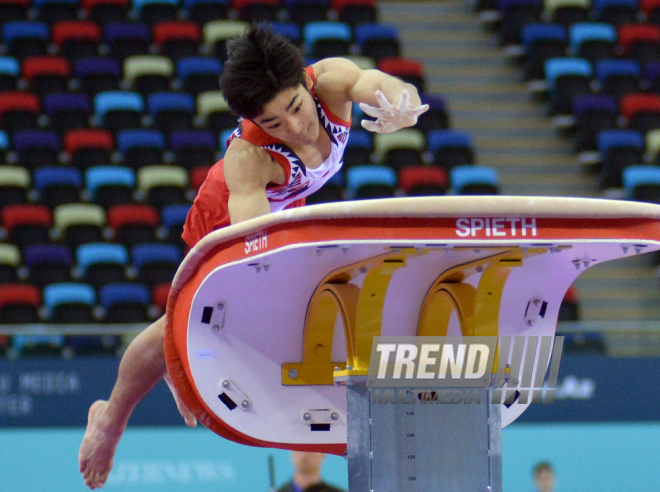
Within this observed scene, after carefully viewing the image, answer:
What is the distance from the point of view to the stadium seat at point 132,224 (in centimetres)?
754

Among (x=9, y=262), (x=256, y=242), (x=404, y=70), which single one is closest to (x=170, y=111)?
(x=9, y=262)

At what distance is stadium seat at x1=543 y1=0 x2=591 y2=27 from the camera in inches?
414

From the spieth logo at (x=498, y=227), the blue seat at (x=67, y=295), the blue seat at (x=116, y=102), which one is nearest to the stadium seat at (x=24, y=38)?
the blue seat at (x=116, y=102)

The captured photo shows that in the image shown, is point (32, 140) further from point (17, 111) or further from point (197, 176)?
point (197, 176)

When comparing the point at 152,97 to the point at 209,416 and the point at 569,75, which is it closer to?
the point at 569,75

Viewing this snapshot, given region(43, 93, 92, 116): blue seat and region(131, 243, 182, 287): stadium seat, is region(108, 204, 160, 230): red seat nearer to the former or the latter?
region(131, 243, 182, 287): stadium seat

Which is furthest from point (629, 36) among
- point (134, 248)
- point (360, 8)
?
point (134, 248)

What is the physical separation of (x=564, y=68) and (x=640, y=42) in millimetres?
1134

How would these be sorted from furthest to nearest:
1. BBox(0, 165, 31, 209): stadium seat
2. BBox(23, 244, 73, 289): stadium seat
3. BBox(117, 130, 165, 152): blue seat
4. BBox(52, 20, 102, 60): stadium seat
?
BBox(52, 20, 102, 60): stadium seat
BBox(117, 130, 165, 152): blue seat
BBox(0, 165, 31, 209): stadium seat
BBox(23, 244, 73, 289): stadium seat

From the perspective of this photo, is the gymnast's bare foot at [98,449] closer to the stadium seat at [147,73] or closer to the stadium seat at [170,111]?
the stadium seat at [170,111]

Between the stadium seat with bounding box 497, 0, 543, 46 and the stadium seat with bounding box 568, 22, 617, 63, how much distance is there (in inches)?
20.9

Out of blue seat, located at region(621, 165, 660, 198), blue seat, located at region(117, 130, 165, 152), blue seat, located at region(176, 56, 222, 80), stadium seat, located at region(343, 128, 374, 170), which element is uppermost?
blue seat, located at region(176, 56, 222, 80)

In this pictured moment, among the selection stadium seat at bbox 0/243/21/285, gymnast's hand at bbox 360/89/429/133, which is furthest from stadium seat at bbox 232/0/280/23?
gymnast's hand at bbox 360/89/429/133

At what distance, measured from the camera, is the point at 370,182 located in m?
8.03
